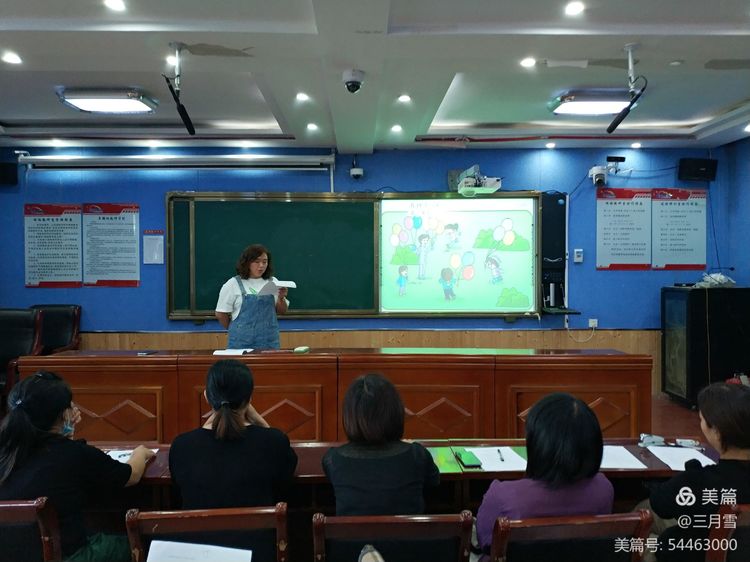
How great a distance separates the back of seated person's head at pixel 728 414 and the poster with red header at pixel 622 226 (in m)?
3.98

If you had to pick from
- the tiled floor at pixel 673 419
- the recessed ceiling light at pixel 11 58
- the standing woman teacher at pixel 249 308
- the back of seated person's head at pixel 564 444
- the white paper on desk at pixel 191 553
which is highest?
the recessed ceiling light at pixel 11 58

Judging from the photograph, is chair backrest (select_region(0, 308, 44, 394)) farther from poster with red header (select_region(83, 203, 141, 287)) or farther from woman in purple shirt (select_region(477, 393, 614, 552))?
woman in purple shirt (select_region(477, 393, 614, 552))

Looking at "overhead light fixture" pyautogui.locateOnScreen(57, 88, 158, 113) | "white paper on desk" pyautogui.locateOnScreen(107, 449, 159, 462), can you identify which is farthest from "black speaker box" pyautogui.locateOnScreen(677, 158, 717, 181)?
"white paper on desk" pyautogui.locateOnScreen(107, 449, 159, 462)

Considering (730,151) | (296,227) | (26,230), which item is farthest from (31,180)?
(730,151)

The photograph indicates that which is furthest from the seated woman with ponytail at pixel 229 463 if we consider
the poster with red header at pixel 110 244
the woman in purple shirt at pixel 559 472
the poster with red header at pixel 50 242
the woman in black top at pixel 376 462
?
the poster with red header at pixel 50 242

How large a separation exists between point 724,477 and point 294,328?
419 cm

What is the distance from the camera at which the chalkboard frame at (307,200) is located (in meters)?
5.11

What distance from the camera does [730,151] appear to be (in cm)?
523

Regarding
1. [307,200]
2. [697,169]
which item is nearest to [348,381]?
[307,200]

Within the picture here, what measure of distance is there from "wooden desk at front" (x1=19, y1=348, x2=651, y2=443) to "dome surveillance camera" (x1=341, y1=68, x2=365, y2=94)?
1.67 m

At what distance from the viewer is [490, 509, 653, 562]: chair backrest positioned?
1.19 metres

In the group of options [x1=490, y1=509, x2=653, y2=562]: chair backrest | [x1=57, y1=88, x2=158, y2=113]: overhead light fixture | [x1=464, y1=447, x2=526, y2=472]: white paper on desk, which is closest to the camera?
[x1=490, y1=509, x2=653, y2=562]: chair backrest

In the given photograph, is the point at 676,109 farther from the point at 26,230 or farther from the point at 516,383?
the point at 26,230

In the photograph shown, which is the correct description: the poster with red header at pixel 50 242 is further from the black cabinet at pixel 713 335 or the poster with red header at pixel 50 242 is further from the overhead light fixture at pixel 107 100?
the black cabinet at pixel 713 335
